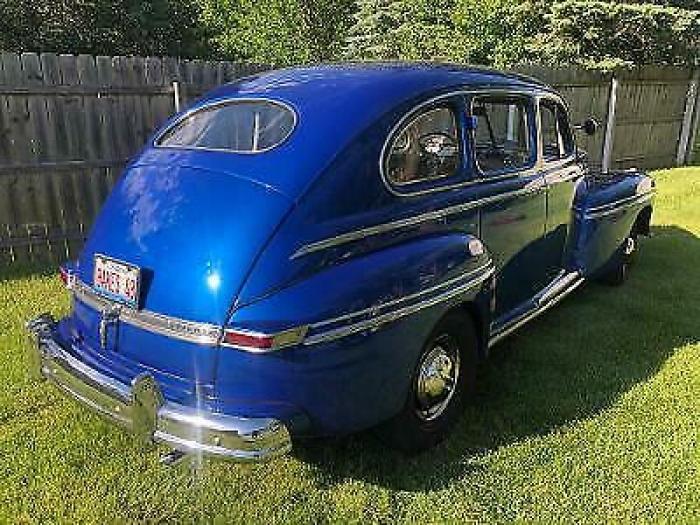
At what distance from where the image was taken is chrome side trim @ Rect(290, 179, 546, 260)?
2.81 m

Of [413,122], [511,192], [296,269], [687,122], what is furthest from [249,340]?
[687,122]

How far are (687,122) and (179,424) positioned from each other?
47.1ft

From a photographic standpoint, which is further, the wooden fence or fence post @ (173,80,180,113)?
fence post @ (173,80,180,113)

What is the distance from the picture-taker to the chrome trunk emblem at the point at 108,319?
3.00m

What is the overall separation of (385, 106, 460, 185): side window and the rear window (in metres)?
0.56

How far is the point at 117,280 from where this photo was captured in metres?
3.00

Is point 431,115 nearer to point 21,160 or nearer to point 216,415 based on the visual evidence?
point 216,415

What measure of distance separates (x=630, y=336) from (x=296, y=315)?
10.9 feet

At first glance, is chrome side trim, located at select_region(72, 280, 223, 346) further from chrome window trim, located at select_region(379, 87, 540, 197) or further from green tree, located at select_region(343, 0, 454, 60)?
green tree, located at select_region(343, 0, 454, 60)

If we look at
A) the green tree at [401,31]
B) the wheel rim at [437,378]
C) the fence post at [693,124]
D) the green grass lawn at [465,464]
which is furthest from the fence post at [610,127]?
the wheel rim at [437,378]

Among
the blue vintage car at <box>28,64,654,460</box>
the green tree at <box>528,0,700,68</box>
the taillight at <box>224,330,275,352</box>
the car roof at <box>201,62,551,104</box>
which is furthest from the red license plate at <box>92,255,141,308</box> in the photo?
the green tree at <box>528,0,700,68</box>

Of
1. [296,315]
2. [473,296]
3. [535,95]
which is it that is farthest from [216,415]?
[535,95]

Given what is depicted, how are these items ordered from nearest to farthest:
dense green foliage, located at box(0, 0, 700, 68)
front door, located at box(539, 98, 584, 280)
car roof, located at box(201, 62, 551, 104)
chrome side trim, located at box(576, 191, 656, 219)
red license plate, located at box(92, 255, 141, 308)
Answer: red license plate, located at box(92, 255, 141, 308) → car roof, located at box(201, 62, 551, 104) → front door, located at box(539, 98, 584, 280) → chrome side trim, located at box(576, 191, 656, 219) → dense green foliage, located at box(0, 0, 700, 68)

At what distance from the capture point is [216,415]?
2.67 meters
